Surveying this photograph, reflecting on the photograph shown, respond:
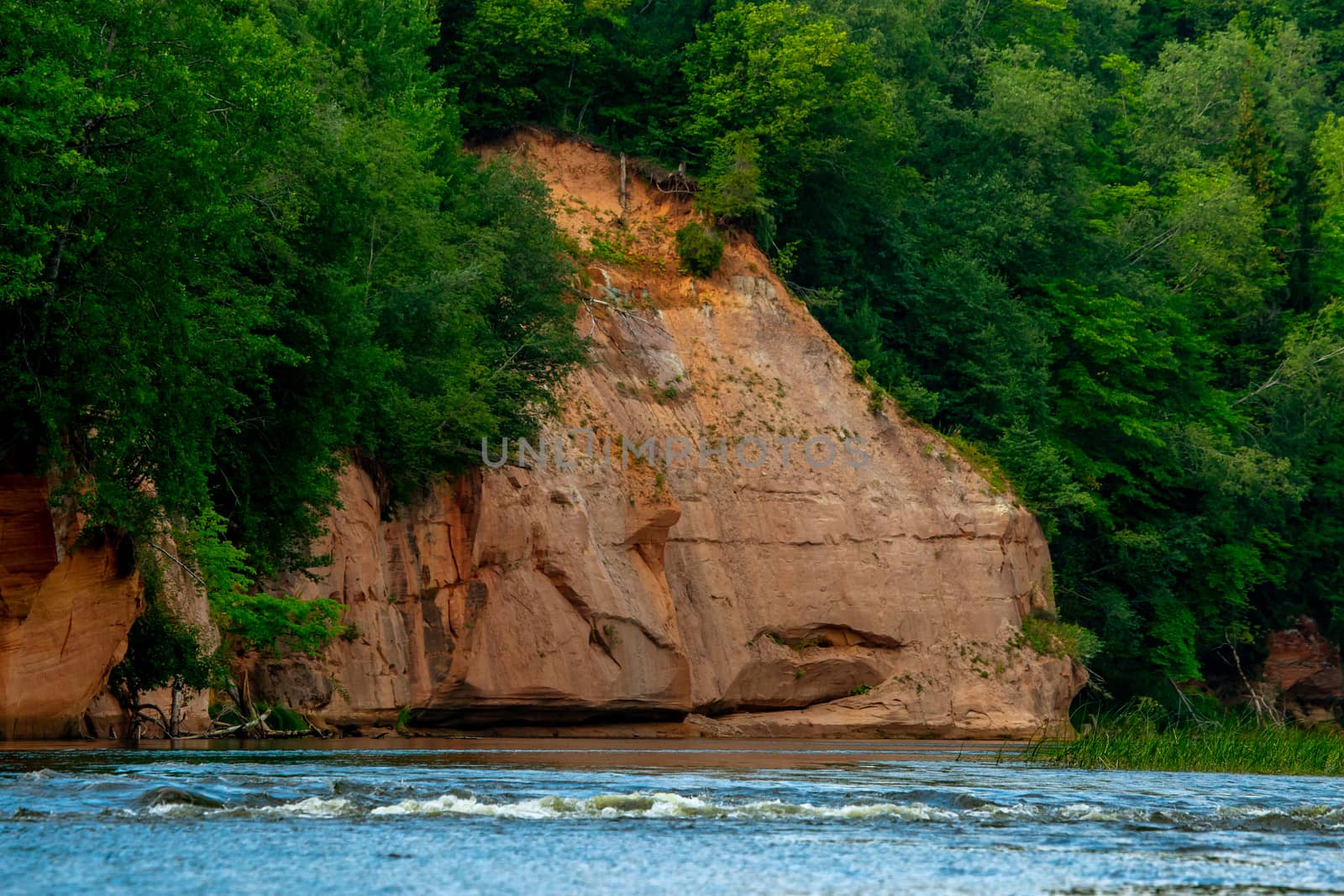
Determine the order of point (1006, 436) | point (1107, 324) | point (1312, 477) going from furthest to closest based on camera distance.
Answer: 1. point (1312, 477)
2. point (1107, 324)
3. point (1006, 436)

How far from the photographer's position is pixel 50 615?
24.2 meters

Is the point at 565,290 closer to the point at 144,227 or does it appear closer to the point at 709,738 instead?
the point at 709,738

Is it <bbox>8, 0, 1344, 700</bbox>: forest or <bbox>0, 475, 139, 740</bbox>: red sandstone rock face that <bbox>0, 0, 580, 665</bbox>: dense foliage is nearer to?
<bbox>8, 0, 1344, 700</bbox>: forest

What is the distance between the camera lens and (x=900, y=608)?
47844mm

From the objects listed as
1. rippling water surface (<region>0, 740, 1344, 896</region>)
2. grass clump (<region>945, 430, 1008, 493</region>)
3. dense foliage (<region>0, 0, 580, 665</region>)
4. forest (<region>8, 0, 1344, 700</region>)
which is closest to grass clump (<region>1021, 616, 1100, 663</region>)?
forest (<region>8, 0, 1344, 700</region>)

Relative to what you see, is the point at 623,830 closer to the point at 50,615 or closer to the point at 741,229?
the point at 50,615


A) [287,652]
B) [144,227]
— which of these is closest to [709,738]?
[287,652]

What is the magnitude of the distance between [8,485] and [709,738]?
70.3 feet

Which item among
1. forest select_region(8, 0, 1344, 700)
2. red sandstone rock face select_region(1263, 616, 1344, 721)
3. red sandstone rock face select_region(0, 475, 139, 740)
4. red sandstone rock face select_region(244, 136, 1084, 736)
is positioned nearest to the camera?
forest select_region(8, 0, 1344, 700)

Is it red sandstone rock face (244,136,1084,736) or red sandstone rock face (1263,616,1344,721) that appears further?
red sandstone rock face (1263,616,1344,721)

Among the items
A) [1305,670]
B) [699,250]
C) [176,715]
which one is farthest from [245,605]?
[1305,670]

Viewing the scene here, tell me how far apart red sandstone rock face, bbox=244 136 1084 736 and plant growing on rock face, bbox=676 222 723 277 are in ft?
1.54

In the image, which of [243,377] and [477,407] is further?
[477,407]

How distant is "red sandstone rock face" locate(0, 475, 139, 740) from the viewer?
23.4 metres
